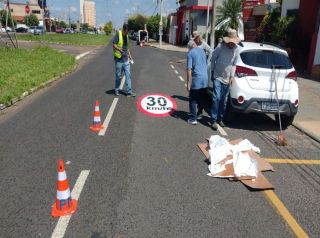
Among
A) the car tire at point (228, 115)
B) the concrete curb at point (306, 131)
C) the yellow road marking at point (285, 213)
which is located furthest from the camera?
the car tire at point (228, 115)

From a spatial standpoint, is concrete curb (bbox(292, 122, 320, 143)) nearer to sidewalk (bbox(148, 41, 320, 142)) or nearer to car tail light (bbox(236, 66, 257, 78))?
sidewalk (bbox(148, 41, 320, 142))

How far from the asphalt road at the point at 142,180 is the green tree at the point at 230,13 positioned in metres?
29.4

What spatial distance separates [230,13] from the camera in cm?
3697

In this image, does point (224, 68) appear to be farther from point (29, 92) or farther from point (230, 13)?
point (230, 13)

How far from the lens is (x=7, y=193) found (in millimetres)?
4695

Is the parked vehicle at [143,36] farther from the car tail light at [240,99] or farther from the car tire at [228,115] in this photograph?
the car tail light at [240,99]

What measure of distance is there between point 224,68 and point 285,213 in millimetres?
3954

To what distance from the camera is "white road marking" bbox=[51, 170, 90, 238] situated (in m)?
3.83

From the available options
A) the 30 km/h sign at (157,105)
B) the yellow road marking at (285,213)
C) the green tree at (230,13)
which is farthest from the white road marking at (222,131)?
the green tree at (230,13)

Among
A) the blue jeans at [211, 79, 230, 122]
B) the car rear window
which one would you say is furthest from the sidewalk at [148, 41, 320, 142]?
the blue jeans at [211, 79, 230, 122]

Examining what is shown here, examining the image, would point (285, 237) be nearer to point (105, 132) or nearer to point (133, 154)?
point (133, 154)

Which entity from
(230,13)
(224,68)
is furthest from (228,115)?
(230,13)

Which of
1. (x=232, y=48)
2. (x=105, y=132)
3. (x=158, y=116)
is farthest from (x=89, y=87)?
(x=232, y=48)

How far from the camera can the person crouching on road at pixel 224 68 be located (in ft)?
24.6
